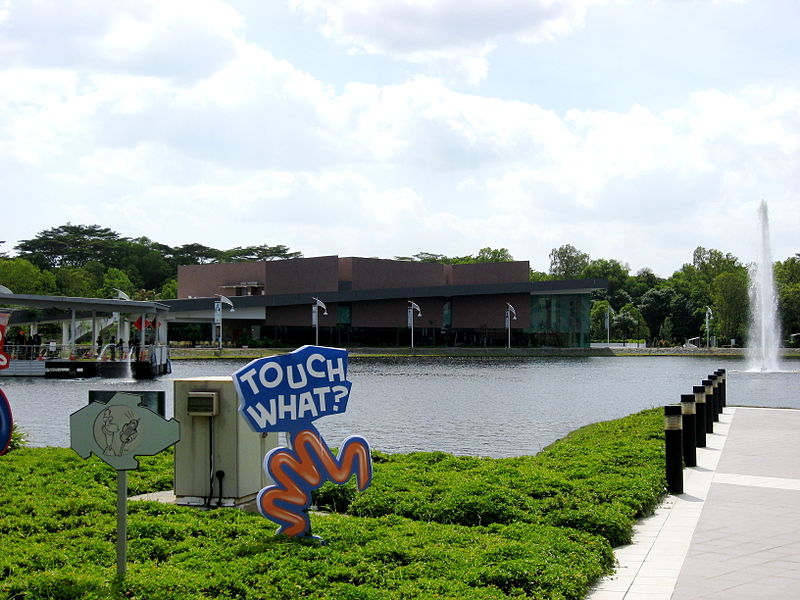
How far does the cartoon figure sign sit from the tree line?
87.7 meters

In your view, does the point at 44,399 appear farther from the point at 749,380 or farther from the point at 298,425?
the point at 749,380

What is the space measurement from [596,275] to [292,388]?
126625 millimetres

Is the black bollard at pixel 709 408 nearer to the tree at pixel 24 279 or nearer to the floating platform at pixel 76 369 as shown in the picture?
the floating platform at pixel 76 369

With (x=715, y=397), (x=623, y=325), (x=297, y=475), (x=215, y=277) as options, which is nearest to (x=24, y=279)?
(x=215, y=277)

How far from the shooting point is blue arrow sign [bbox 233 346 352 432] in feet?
24.7

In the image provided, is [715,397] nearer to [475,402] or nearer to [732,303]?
[475,402]

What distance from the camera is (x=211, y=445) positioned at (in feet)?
Answer: 29.5

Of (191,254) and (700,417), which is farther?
(191,254)

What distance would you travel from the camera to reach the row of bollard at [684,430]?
10703mm

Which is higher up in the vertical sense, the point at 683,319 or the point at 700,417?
the point at 683,319

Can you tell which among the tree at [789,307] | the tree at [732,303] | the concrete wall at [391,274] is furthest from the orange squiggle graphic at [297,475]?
the tree at [732,303]

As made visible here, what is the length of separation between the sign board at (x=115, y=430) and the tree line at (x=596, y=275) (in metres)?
88.2

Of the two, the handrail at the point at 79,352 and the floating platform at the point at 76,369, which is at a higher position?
the handrail at the point at 79,352

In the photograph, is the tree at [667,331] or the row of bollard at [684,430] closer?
the row of bollard at [684,430]
